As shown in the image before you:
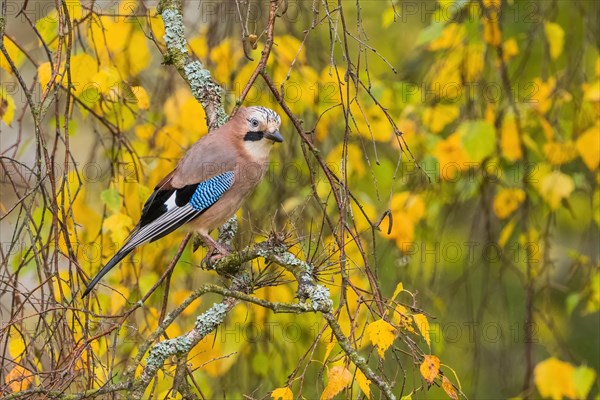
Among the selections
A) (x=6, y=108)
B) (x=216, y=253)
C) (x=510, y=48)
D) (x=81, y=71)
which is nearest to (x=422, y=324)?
(x=216, y=253)

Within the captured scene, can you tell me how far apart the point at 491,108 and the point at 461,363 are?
2067mm

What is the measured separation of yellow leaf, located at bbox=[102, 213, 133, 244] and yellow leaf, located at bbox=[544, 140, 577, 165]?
230 centimetres

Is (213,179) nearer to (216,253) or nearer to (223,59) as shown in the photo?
(216,253)

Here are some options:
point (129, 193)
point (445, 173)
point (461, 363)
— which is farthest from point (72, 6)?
point (461, 363)

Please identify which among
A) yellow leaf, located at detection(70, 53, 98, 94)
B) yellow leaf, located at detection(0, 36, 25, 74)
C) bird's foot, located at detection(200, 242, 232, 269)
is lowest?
bird's foot, located at detection(200, 242, 232, 269)

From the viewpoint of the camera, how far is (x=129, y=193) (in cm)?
453

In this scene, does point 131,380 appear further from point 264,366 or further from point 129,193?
point 264,366

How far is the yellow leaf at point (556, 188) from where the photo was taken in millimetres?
4812

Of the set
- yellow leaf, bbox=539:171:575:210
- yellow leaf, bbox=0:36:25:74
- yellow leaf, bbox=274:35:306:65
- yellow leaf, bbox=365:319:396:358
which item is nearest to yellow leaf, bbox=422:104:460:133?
yellow leaf, bbox=539:171:575:210

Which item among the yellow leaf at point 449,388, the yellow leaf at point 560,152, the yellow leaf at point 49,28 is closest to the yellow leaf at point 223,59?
the yellow leaf at point 49,28

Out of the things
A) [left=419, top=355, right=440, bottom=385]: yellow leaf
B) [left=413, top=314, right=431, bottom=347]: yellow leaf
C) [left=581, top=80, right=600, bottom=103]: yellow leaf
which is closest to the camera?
[left=419, top=355, right=440, bottom=385]: yellow leaf

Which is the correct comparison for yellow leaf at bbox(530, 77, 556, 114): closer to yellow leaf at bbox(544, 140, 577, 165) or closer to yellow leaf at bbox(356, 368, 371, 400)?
yellow leaf at bbox(544, 140, 577, 165)

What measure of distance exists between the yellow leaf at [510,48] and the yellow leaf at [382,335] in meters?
2.87

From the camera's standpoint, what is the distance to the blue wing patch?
4285mm
